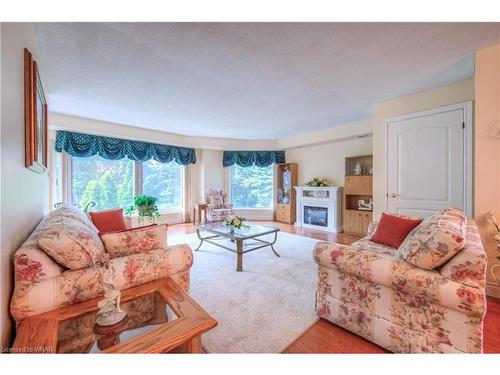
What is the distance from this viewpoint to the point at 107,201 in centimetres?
466

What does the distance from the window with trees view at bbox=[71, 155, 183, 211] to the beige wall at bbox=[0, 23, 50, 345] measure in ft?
11.6

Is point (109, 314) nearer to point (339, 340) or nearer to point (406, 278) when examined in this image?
point (339, 340)

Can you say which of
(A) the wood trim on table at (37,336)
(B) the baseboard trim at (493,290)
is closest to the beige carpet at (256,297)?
(A) the wood trim on table at (37,336)

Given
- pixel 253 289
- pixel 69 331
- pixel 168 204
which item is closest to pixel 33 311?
pixel 69 331

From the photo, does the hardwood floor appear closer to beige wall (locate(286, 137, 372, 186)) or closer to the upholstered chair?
beige wall (locate(286, 137, 372, 186))

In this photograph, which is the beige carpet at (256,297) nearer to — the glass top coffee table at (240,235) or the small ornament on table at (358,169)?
the glass top coffee table at (240,235)

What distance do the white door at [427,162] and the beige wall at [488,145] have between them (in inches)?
23.7

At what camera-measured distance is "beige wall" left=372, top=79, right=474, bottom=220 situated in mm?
2600

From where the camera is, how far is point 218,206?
5.67 m

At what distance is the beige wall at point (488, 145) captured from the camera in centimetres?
199
